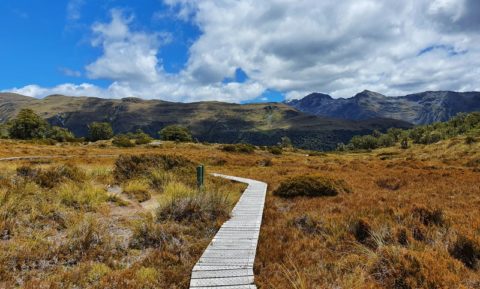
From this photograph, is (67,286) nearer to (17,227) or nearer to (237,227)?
(17,227)

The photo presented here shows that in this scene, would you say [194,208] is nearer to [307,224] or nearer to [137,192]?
[307,224]

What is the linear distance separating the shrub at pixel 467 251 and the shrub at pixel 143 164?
1510cm

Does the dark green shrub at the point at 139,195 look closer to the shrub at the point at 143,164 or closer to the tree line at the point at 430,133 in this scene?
the shrub at the point at 143,164

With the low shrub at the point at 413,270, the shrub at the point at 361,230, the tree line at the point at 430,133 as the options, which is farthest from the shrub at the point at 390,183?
the tree line at the point at 430,133

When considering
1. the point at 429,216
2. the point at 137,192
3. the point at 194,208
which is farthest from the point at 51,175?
the point at 429,216

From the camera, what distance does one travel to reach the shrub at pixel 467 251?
7.36 metres

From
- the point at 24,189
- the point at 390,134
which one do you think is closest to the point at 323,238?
the point at 24,189

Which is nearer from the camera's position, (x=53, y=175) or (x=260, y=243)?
(x=260, y=243)

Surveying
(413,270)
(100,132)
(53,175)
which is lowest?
(100,132)

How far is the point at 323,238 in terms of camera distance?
9.70 meters

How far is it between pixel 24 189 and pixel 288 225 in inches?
379

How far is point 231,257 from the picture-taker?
308 inches

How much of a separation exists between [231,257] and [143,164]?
13274 mm

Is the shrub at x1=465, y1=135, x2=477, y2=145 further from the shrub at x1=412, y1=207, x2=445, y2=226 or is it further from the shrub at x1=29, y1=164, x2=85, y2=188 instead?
the shrub at x1=29, y1=164, x2=85, y2=188
